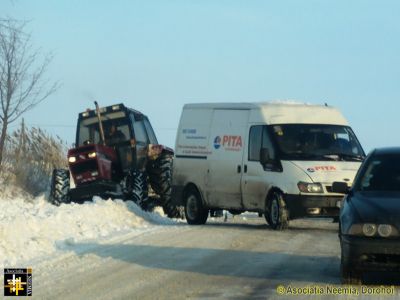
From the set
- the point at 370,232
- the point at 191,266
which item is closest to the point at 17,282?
the point at 191,266

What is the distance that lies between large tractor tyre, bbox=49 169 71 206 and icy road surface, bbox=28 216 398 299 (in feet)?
24.8

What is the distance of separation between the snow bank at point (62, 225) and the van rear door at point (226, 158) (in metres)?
1.66

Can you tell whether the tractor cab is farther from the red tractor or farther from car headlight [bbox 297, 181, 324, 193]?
car headlight [bbox 297, 181, 324, 193]

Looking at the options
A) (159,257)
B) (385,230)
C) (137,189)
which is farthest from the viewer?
(137,189)

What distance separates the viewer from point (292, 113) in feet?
63.9

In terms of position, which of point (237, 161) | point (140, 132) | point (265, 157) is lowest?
point (237, 161)

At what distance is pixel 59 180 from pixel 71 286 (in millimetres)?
14289

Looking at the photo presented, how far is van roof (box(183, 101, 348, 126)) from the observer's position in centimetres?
1934

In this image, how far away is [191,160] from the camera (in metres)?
21.3

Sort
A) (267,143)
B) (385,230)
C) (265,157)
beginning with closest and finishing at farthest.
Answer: (385,230), (265,157), (267,143)

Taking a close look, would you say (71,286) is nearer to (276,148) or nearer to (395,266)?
(395,266)

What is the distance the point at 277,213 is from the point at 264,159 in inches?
47.9

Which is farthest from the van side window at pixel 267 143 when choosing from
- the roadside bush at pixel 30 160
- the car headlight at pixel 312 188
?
the roadside bush at pixel 30 160

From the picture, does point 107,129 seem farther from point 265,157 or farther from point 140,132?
point 265,157
